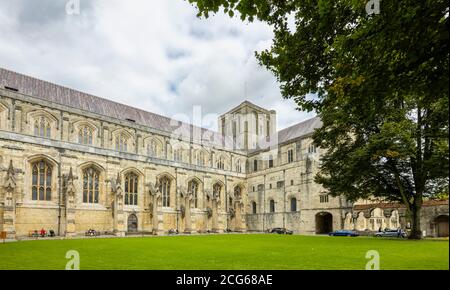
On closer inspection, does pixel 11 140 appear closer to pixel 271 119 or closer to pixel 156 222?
pixel 156 222

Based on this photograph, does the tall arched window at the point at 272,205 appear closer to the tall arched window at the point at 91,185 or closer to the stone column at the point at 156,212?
the stone column at the point at 156,212

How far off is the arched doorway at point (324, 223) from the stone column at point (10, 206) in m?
33.6

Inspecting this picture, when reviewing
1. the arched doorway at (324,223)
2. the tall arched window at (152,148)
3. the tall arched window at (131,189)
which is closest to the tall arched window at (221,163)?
the tall arched window at (152,148)

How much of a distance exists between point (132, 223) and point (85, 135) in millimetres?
11158

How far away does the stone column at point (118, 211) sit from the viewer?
3500cm

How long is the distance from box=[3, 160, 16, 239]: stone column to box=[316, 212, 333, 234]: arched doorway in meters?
33.6

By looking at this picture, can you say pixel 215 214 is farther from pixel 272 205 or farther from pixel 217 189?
pixel 272 205

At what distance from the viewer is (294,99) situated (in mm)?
11008

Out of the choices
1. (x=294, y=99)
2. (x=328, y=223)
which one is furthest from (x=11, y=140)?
(x=328, y=223)

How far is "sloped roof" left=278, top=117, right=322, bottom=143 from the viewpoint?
166 ft

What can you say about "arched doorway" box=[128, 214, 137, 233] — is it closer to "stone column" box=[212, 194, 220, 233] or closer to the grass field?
"stone column" box=[212, 194, 220, 233]

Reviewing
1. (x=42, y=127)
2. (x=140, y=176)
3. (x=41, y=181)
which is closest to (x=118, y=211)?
(x=140, y=176)

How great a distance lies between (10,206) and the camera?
28516 mm
